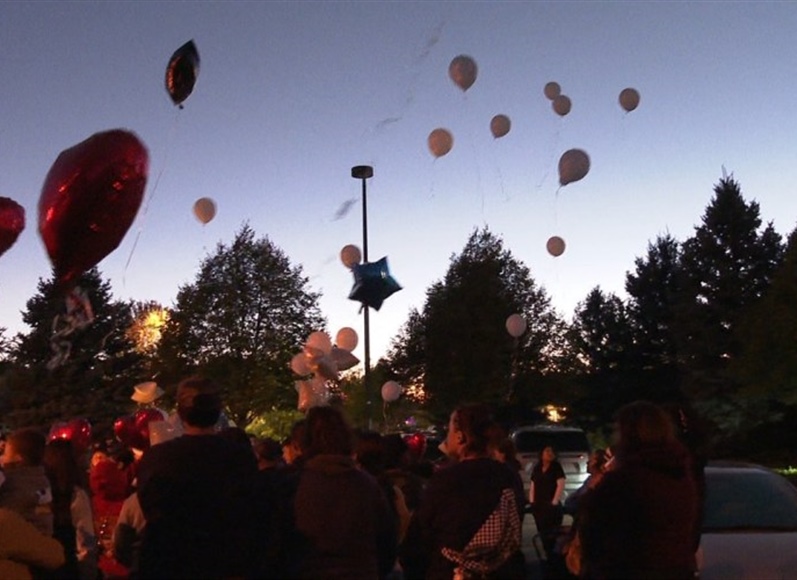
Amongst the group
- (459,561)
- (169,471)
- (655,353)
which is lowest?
(459,561)

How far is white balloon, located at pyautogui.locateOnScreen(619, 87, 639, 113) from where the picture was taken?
49.5ft

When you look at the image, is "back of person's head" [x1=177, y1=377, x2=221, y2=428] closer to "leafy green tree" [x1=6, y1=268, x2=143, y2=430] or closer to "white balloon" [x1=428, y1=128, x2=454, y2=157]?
"white balloon" [x1=428, y1=128, x2=454, y2=157]

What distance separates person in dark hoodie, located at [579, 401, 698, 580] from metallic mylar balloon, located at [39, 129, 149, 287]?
6.01 m

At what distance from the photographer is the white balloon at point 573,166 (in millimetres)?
14578

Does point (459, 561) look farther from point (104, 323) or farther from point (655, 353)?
point (655, 353)

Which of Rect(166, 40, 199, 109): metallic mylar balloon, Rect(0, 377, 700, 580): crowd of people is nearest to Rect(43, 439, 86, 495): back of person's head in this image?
Rect(0, 377, 700, 580): crowd of people

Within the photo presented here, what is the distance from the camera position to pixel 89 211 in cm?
925

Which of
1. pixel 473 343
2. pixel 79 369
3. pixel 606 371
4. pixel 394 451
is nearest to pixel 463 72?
pixel 394 451

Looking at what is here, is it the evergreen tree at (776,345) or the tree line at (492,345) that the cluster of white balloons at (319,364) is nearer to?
the tree line at (492,345)

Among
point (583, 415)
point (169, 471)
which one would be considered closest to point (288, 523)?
point (169, 471)

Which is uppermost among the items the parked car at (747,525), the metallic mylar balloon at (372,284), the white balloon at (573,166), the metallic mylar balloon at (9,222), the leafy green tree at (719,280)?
the leafy green tree at (719,280)

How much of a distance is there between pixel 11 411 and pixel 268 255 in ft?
40.9

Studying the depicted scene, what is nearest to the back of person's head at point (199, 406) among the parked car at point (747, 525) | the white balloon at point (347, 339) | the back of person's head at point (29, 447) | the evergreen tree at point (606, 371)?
the back of person's head at point (29, 447)

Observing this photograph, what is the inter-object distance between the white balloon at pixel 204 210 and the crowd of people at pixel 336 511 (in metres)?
10.8
